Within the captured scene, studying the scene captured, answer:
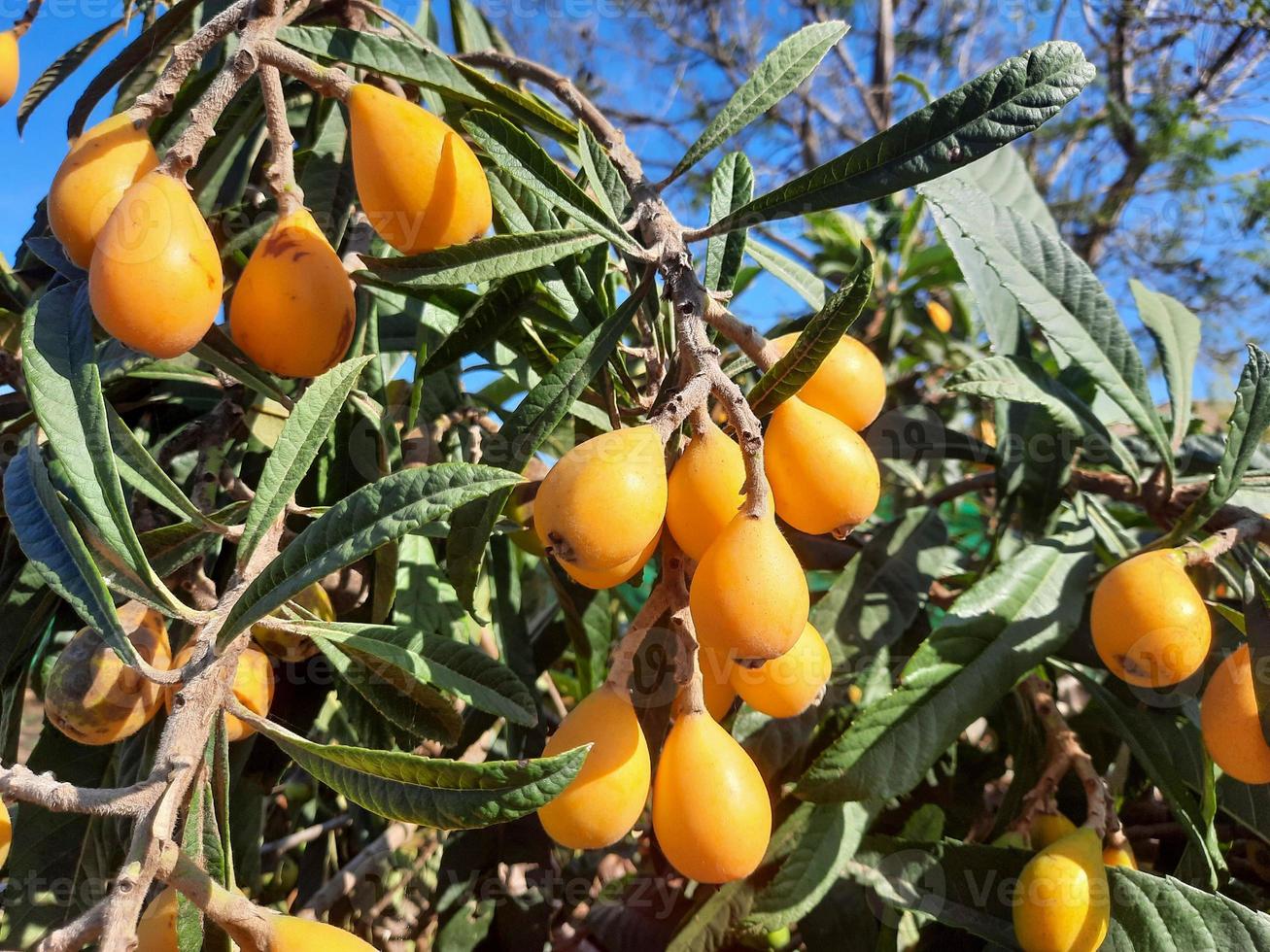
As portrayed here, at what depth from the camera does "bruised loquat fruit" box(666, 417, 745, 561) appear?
0.65 meters

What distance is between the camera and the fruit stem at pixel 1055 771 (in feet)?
3.07

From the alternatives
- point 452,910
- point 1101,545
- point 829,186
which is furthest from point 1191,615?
point 452,910

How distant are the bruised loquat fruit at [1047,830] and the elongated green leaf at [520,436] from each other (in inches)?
26.1

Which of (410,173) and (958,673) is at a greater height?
(410,173)

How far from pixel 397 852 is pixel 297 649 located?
2.26 ft

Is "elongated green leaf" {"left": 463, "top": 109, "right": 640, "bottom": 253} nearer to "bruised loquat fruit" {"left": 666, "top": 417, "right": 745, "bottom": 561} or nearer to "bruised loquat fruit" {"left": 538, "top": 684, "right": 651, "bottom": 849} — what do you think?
"bruised loquat fruit" {"left": 666, "top": 417, "right": 745, "bottom": 561}

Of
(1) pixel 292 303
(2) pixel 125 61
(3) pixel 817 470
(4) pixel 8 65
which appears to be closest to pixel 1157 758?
(3) pixel 817 470

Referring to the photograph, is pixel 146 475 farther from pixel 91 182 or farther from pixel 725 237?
pixel 725 237

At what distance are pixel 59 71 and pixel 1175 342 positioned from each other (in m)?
1.60

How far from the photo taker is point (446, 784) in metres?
0.58

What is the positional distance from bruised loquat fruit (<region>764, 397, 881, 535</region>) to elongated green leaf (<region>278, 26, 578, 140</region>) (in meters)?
0.47

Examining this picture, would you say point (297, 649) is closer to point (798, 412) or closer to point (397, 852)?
point (798, 412)

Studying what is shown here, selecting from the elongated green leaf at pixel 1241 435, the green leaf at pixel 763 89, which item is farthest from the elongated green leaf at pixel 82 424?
the elongated green leaf at pixel 1241 435

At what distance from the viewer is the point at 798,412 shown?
678 mm
